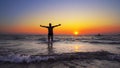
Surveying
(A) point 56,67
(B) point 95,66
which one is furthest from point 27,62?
(B) point 95,66

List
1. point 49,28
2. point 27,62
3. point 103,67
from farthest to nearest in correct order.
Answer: point 49,28 → point 27,62 → point 103,67

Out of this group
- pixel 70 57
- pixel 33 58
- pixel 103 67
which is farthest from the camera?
pixel 70 57

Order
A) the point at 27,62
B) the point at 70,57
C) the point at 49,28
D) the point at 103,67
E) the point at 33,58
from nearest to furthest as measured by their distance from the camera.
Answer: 1. the point at 103,67
2. the point at 27,62
3. the point at 33,58
4. the point at 70,57
5. the point at 49,28

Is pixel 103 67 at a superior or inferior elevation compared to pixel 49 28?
inferior

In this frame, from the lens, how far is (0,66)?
5.41m

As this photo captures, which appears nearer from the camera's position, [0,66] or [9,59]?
[0,66]

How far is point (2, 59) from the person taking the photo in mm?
6387

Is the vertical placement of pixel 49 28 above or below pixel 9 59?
above

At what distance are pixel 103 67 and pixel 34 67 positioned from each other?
2731mm

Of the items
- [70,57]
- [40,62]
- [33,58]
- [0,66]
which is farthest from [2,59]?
[70,57]

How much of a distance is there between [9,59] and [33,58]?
1134 millimetres

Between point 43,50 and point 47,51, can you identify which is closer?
point 47,51

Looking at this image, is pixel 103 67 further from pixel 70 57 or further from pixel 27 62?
pixel 27 62

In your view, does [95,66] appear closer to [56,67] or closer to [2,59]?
[56,67]
